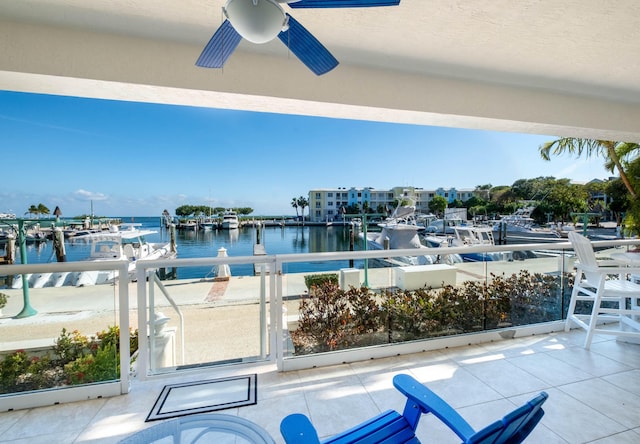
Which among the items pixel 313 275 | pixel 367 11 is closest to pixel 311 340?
pixel 313 275

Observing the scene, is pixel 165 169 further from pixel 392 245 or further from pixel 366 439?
pixel 366 439

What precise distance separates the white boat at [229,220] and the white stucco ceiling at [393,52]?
35291mm

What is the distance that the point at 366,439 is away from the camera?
1.23 m

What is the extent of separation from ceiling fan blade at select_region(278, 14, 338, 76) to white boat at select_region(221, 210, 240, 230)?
3629 centimetres

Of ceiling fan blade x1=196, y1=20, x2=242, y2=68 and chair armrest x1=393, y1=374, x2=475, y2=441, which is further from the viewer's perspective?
ceiling fan blade x1=196, y1=20, x2=242, y2=68

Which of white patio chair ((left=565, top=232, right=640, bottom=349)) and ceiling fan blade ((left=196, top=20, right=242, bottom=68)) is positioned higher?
ceiling fan blade ((left=196, top=20, right=242, bottom=68))

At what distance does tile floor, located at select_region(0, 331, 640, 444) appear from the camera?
1.79 metres

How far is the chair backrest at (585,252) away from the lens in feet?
9.67

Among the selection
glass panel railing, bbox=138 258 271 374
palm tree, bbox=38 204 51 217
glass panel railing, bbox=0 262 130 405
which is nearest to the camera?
glass panel railing, bbox=0 262 130 405

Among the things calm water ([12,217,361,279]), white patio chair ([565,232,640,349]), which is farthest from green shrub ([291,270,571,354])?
calm water ([12,217,361,279])

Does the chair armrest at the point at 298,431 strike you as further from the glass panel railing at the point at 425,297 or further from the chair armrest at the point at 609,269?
the chair armrest at the point at 609,269

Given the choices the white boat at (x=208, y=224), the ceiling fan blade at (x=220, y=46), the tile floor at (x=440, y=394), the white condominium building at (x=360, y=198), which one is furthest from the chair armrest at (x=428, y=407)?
the white boat at (x=208, y=224)

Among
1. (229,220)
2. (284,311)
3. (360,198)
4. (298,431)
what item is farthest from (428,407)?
(360,198)

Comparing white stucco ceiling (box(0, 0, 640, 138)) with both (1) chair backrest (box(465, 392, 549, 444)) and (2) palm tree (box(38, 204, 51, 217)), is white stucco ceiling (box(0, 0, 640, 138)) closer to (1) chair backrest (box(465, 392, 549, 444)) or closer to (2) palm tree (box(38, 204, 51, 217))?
(1) chair backrest (box(465, 392, 549, 444))
